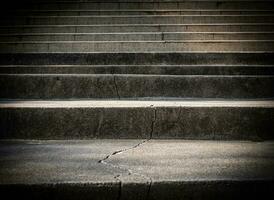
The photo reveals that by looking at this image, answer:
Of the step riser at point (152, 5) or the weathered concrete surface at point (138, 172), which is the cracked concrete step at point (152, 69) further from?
the step riser at point (152, 5)

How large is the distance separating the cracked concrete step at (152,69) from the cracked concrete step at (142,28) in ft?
4.43

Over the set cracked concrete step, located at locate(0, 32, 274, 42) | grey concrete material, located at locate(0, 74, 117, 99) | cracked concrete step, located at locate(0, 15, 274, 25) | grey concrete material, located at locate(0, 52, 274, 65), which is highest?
cracked concrete step, located at locate(0, 15, 274, 25)

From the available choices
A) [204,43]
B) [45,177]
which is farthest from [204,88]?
[45,177]

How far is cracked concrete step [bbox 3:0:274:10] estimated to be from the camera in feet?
18.0

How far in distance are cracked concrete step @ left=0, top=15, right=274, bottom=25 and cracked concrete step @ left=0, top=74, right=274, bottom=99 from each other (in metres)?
2.08

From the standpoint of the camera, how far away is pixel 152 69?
3555 millimetres

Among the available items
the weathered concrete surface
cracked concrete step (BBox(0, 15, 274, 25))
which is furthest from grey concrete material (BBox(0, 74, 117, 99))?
cracked concrete step (BBox(0, 15, 274, 25))

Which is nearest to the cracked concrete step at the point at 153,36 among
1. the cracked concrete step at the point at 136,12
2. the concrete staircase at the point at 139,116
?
the concrete staircase at the point at 139,116

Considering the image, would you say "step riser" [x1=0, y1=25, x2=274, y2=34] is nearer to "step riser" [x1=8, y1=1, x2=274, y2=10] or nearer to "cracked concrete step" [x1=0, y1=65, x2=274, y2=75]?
"step riser" [x1=8, y1=1, x2=274, y2=10]

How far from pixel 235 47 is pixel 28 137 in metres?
2.79

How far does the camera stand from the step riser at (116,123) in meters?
2.28

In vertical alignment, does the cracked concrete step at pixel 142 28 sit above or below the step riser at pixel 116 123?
above

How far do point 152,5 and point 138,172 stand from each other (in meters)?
4.55

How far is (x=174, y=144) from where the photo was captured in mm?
2141
